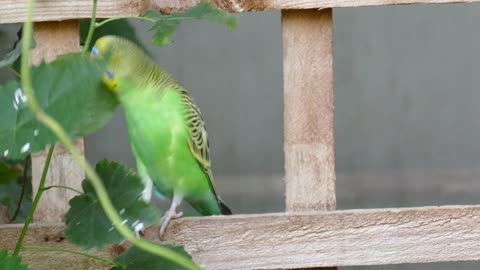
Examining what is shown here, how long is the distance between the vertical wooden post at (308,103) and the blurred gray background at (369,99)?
3.16m

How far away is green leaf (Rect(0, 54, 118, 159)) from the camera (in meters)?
1.25

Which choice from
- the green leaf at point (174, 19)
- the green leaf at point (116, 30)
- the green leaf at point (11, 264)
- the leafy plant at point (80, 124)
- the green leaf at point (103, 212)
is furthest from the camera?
the green leaf at point (116, 30)

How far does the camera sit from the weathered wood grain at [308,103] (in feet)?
6.42

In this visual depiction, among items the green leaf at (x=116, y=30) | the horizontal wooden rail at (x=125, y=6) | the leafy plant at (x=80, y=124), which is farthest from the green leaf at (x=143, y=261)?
the green leaf at (x=116, y=30)

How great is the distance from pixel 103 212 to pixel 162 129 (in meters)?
0.41

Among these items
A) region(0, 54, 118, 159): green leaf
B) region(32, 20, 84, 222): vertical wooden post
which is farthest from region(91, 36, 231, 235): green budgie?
region(0, 54, 118, 159): green leaf

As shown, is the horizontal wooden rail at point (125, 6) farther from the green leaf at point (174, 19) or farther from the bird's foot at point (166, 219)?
the bird's foot at point (166, 219)

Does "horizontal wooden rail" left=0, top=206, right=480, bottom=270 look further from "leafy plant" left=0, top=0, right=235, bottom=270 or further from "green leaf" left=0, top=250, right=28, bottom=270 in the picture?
"green leaf" left=0, top=250, right=28, bottom=270

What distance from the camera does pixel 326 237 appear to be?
201cm

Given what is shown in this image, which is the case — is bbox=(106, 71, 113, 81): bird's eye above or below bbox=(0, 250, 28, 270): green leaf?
above

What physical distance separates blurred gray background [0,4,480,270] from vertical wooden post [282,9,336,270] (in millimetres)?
3162

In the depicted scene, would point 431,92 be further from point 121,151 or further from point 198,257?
point 198,257

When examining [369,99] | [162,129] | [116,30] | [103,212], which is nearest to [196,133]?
[162,129]

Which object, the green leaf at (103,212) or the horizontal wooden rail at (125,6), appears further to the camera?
the horizontal wooden rail at (125,6)
